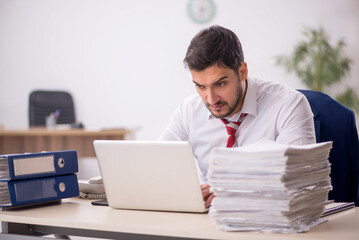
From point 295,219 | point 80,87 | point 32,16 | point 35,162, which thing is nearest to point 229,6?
point 80,87

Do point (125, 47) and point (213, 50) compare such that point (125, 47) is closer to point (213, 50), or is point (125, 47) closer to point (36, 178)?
point (213, 50)

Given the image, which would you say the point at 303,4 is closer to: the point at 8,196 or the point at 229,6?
the point at 229,6

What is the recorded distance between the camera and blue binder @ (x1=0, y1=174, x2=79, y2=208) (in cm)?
160

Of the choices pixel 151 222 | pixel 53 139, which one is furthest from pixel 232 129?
pixel 53 139

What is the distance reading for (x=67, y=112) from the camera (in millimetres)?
6250

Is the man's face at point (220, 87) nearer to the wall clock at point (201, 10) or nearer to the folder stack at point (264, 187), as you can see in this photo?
the folder stack at point (264, 187)

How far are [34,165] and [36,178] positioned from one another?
0.05 meters

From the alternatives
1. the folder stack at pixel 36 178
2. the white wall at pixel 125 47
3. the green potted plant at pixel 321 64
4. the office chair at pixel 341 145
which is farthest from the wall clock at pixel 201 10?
the folder stack at pixel 36 178

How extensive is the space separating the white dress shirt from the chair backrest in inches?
155

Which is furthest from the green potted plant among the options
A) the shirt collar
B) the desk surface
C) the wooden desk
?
the desk surface

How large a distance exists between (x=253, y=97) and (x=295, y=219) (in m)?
0.91

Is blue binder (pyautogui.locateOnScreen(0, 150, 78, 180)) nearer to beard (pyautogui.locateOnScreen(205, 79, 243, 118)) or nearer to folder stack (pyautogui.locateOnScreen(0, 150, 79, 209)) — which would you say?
folder stack (pyautogui.locateOnScreen(0, 150, 79, 209))

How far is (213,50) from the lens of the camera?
72.3 inches

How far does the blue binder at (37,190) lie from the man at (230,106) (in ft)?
1.93
